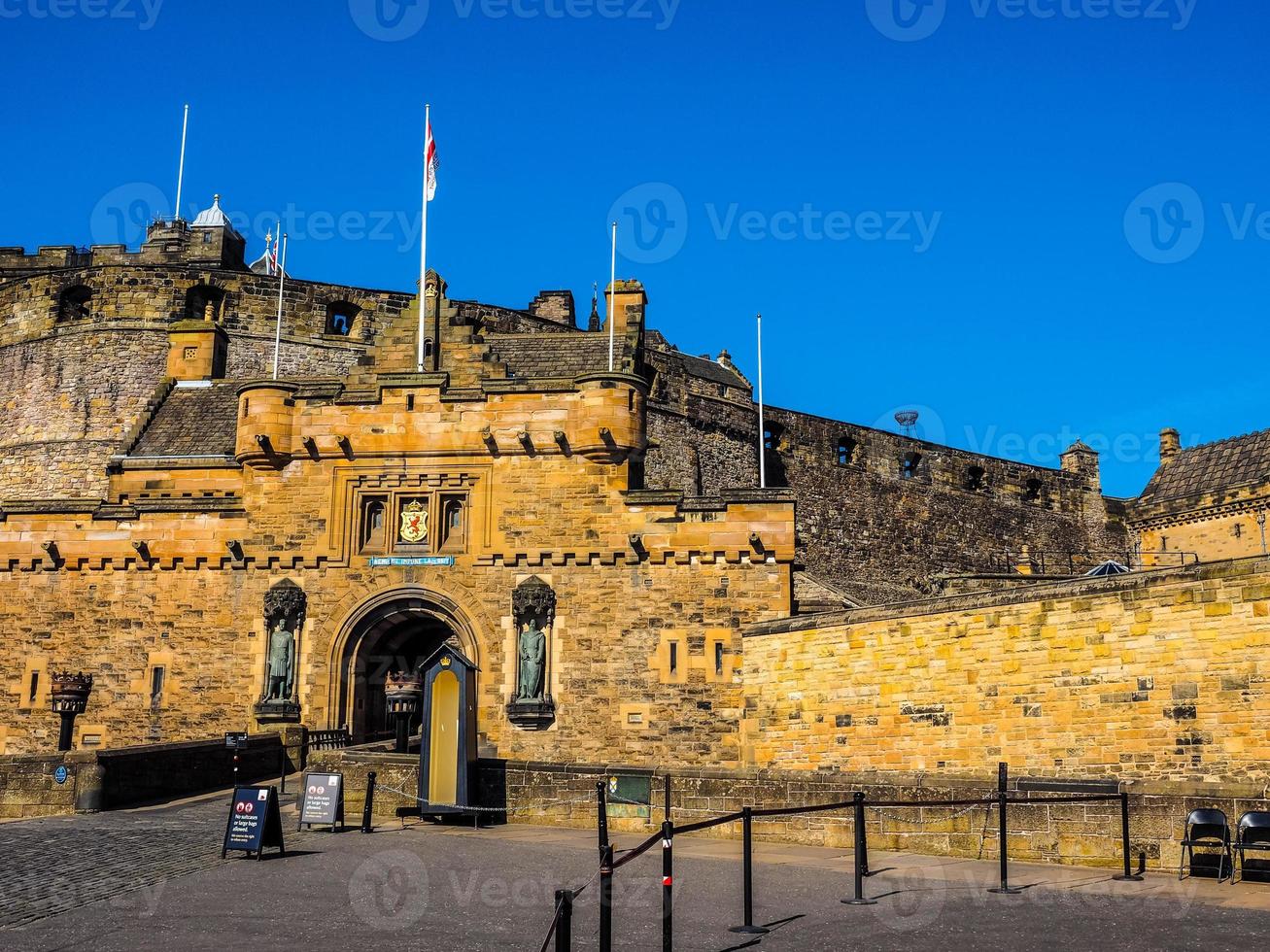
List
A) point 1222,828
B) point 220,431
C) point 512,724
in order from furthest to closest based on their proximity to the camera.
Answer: point 220,431, point 512,724, point 1222,828

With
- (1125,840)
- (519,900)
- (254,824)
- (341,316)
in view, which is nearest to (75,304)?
(341,316)

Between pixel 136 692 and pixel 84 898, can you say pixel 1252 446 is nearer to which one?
pixel 136 692

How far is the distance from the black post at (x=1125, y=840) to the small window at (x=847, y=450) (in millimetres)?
37522

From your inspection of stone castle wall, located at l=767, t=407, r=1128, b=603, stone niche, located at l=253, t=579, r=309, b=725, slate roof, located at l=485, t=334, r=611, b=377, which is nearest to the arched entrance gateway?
stone niche, located at l=253, t=579, r=309, b=725

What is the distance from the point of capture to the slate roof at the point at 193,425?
32406mm

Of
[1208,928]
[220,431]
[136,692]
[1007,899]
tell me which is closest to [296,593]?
[136,692]

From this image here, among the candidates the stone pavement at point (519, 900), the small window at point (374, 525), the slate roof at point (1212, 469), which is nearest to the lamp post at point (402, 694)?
the stone pavement at point (519, 900)

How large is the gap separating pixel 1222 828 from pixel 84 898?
1024 centimetres

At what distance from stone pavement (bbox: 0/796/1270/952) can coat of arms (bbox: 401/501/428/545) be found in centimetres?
1140

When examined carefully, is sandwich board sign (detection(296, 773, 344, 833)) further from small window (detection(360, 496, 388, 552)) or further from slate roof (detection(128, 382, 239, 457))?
slate roof (detection(128, 382, 239, 457))

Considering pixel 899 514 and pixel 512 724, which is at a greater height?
pixel 899 514

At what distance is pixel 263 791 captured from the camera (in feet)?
47.5

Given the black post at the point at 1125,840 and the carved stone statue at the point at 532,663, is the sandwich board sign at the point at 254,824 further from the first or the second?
the carved stone statue at the point at 532,663

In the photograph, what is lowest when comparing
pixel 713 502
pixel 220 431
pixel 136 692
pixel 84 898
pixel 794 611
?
pixel 84 898
